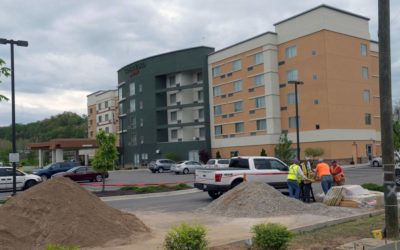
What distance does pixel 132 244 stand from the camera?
35.9 feet

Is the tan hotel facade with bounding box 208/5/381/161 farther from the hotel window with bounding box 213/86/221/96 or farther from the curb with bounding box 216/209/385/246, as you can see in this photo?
the curb with bounding box 216/209/385/246

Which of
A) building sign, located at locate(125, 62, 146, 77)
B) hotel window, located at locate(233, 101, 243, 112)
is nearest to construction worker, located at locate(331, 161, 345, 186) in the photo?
hotel window, located at locate(233, 101, 243, 112)

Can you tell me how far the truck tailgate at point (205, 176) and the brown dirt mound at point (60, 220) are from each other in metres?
8.54

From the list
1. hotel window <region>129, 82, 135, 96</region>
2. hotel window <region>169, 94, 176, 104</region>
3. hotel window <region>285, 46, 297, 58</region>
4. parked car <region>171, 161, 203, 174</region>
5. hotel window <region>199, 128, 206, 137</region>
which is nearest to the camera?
parked car <region>171, 161, 203, 174</region>

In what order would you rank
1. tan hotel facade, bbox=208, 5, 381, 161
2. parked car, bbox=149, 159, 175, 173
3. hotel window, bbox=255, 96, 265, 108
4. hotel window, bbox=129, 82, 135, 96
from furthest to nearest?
1. hotel window, bbox=129, 82, 135, 96
2. hotel window, bbox=255, 96, 265, 108
3. parked car, bbox=149, 159, 175, 173
4. tan hotel facade, bbox=208, 5, 381, 161

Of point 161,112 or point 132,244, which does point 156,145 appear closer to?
point 161,112

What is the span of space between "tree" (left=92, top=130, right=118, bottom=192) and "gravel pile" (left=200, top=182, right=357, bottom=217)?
11547 mm

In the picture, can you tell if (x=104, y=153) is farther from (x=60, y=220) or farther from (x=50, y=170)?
(x=50, y=170)

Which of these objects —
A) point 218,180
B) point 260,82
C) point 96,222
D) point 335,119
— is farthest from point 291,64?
point 96,222

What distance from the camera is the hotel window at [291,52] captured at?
6266 cm

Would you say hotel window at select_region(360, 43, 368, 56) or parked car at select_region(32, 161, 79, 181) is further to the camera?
hotel window at select_region(360, 43, 368, 56)

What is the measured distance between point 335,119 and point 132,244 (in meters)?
50.8

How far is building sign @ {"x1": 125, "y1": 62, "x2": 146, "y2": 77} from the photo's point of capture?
280 feet

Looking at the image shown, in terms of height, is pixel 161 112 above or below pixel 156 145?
above
